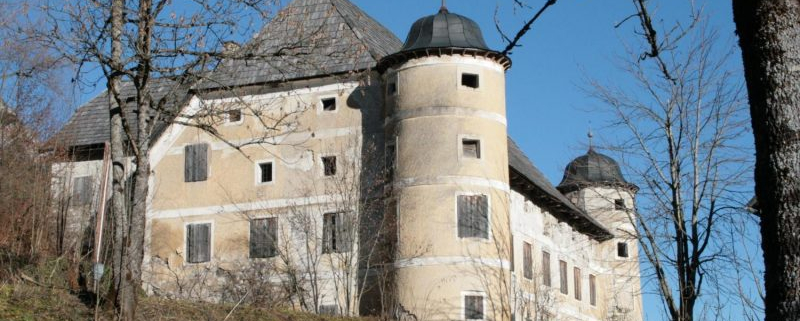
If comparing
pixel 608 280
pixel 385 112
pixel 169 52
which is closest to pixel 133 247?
pixel 169 52

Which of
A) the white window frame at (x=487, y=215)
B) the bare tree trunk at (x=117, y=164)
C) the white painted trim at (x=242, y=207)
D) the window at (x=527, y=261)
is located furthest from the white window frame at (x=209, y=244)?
the bare tree trunk at (x=117, y=164)

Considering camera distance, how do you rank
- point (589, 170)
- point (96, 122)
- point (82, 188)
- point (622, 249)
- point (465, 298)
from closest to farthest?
point (465, 298), point (82, 188), point (96, 122), point (589, 170), point (622, 249)

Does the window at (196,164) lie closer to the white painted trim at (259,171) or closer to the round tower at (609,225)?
the white painted trim at (259,171)

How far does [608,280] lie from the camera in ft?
137

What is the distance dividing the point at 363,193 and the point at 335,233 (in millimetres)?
1388

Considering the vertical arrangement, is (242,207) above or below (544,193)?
below

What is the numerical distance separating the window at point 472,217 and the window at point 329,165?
4.23 metres

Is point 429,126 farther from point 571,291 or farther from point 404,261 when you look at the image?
point 571,291

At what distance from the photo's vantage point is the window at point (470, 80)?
3005 cm

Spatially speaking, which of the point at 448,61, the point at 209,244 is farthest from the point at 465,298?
the point at 209,244

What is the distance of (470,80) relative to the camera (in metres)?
30.3

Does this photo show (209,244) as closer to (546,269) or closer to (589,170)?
(546,269)

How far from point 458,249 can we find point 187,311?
41.2ft

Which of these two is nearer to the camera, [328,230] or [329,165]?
[328,230]
